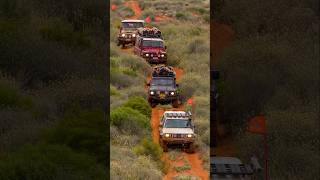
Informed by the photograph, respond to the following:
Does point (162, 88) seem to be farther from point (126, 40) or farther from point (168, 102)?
point (126, 40)

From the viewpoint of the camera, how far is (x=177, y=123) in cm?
2491

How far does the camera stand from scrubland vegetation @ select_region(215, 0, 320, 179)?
23078 millimetres

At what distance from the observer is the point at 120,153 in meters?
22.5

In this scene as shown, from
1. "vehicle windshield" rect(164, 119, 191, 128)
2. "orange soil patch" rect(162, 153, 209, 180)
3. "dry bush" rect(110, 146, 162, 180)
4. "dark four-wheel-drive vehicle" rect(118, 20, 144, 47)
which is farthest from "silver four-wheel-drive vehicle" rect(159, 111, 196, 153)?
"dark four-wheel-drive vehicle" rect(118, 20, 144, 47)
